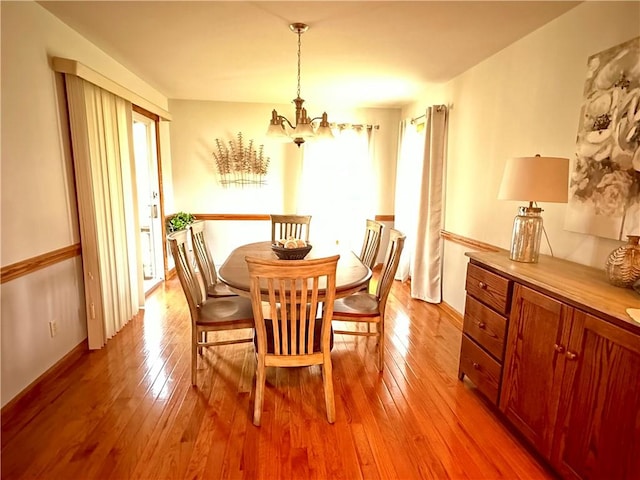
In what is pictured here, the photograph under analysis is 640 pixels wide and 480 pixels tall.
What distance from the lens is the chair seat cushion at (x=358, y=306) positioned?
2.38 m

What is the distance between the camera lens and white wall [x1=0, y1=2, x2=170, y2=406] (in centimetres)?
192

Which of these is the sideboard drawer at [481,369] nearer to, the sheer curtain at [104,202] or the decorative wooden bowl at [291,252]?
the decorative wooden bowl at [291,252]

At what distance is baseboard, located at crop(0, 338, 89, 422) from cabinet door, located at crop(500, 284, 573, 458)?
272 centimetres

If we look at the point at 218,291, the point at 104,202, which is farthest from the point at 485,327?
the point at 104,202

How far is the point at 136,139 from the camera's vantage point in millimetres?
3959

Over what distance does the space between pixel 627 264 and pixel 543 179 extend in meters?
0.55

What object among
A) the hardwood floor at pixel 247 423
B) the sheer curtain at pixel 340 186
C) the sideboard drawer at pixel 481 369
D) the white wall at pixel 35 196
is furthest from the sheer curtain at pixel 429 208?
the white wall at pixel 35 196

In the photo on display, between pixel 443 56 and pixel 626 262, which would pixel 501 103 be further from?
pixel 626 262

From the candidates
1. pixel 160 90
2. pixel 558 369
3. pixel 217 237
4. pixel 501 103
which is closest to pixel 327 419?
pixel 558 369

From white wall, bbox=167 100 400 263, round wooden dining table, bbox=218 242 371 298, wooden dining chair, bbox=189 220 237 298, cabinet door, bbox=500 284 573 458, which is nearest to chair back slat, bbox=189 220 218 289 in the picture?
wooden dining chair, bbox=189 220 237 298

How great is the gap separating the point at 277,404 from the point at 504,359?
52.2 inches

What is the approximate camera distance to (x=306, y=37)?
2.54 m

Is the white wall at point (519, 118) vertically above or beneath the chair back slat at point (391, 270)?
above

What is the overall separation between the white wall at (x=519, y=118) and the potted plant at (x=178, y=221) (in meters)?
3.29
